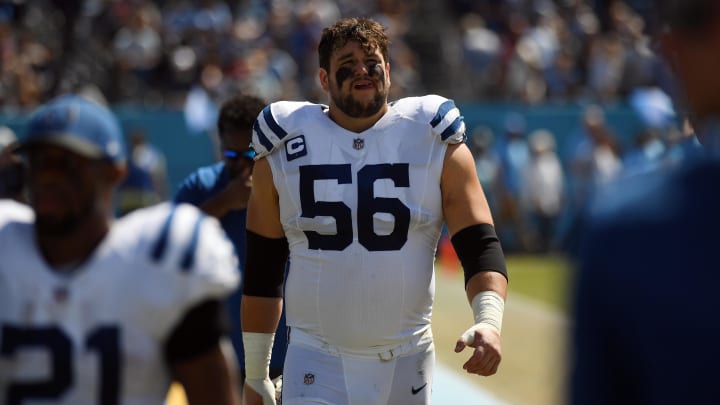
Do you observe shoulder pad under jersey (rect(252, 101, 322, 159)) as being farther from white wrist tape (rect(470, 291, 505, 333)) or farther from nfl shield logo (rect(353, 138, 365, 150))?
white wrist tape (rect(470, 291, 505, 333))

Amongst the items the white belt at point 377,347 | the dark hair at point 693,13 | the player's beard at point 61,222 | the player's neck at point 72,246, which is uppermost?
the dark hair at point 693,13

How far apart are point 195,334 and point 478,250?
162 cm

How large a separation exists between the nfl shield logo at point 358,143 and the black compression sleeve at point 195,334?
5.02 ft

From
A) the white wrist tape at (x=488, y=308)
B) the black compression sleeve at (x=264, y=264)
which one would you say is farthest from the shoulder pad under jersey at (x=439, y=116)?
the black compression sleeve at (x=264, y=264)

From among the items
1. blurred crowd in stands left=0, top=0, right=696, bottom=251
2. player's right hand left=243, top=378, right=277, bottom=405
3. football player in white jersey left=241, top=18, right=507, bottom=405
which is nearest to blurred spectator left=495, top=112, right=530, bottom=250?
blurred crowd in stands left=0, top=0, right=696, bottom=251

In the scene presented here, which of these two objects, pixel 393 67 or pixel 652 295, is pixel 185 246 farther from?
pixel 393 67

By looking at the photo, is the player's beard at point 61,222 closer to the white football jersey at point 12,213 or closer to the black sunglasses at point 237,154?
the white football jersey at point 12,213

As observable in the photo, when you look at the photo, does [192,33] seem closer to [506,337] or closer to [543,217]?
[543,217]

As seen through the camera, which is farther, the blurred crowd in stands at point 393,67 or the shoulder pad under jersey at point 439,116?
the blurred crowd in stands at point 393,67

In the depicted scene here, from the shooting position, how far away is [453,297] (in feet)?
41.7

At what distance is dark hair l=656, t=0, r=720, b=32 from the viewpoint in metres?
1.86

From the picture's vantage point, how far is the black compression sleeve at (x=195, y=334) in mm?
2664

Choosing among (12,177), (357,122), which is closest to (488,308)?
(357,122)

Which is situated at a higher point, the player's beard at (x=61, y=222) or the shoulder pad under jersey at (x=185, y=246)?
the player's beard at (x=61, y=222)
